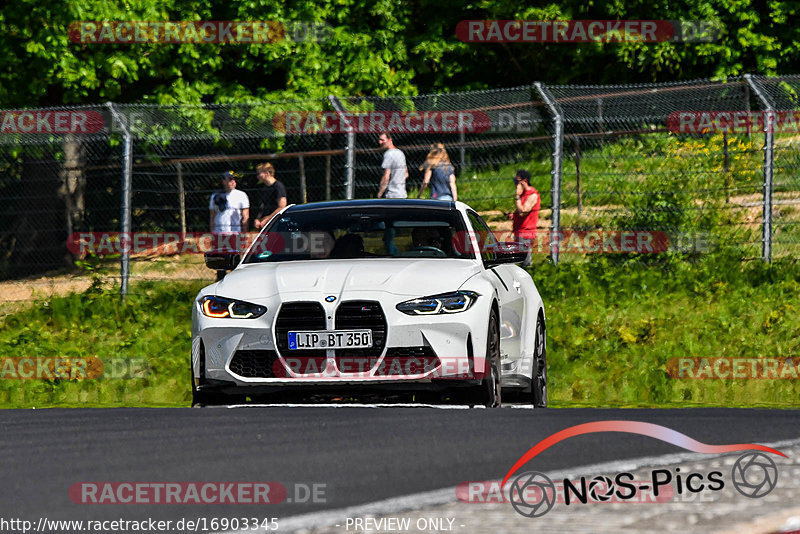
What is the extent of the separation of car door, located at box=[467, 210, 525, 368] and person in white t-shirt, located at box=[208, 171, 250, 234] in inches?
324

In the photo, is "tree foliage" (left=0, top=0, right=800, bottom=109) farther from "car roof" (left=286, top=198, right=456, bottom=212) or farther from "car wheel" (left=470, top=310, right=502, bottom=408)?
"car wheel" (left=470, top=310, right=502, bottom=408)

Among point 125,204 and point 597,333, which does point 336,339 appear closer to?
point 597,333

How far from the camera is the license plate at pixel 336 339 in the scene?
8914 mm

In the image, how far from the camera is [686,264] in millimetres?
17062

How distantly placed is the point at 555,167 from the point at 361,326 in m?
8.90

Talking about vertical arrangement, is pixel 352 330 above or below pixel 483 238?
below

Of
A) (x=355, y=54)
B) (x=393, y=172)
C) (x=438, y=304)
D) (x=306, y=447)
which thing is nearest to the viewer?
(x=306, y=447)

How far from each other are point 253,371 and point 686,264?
909cm

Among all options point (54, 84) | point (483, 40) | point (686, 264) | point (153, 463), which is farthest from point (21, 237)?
point (153, 463)

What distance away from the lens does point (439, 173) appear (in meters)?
18.5

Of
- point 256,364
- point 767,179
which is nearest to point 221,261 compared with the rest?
point 256,364

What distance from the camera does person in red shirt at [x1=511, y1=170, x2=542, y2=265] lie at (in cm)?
1819

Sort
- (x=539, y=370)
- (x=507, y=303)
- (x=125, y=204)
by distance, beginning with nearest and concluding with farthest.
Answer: (x=507, y=303), (x=539, y=370), (x=125, y=204)

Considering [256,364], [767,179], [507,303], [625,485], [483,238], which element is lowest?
[625,485]
